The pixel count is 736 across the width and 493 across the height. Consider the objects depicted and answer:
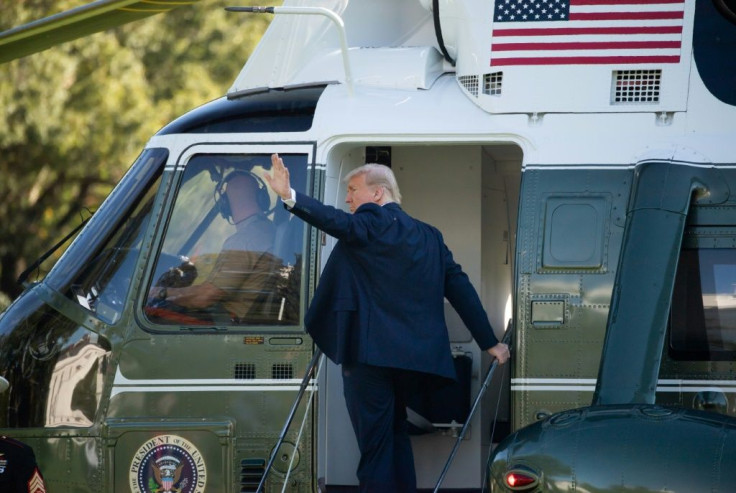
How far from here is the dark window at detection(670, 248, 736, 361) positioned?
20.1 ft

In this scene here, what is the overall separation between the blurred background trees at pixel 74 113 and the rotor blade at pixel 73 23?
13256 millimetres

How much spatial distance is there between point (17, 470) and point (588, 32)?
11.9 ft

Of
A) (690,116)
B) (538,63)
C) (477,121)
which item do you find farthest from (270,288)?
(690,116)

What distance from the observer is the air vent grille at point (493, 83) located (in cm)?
657

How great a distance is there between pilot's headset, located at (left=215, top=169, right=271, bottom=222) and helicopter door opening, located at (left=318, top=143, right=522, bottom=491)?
34cm

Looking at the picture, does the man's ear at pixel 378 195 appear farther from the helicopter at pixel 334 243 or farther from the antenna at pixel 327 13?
the antenna at pixel 327 13

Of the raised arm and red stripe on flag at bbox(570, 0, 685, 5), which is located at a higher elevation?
red stripe on flag at bbox(570, 0, 685, 5)

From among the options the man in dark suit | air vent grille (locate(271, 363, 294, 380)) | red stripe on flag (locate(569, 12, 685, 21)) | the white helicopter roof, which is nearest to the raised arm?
the man in dark suit

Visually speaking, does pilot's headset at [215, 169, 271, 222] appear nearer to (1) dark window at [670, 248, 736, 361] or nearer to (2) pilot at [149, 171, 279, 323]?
(2) pilot at [149, 171, 279, 323]

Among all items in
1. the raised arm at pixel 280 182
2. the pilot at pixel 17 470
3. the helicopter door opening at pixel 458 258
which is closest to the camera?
the pilot at pixel 17 470

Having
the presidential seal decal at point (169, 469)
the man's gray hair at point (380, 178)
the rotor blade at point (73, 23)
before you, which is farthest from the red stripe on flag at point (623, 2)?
the presidential seal decal at point (169, 469)

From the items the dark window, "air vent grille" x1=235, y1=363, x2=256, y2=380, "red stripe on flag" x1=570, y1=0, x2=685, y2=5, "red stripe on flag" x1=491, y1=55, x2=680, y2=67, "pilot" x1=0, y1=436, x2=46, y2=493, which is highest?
"red stripe on flag" x1=570, y1=0, x2=685, y2=5

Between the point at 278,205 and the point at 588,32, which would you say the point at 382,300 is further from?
the point at 588,32

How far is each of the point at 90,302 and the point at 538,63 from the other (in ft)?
8.95
